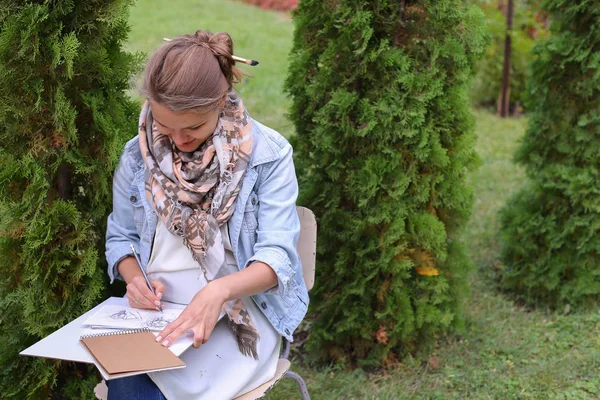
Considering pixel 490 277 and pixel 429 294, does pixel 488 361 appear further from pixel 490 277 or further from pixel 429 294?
pixel 490 277

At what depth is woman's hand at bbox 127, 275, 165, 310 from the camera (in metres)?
2.50

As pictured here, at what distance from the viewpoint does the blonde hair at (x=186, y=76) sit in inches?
90.4

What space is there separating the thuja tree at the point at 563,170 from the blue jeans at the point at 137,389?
3001 mm

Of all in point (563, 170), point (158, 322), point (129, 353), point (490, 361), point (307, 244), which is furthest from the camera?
point (563, 170)

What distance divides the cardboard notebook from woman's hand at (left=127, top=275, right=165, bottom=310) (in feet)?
0.55

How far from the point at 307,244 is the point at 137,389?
0.87m

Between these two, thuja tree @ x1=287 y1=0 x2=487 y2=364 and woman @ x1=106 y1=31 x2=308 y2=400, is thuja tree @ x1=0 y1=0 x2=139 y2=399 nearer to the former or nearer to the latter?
woman @ x1=106 y1=31 x2=308 y2=400

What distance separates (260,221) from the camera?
2.53 meters

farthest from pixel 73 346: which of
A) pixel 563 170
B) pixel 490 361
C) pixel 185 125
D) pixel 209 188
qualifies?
pixel 563 170

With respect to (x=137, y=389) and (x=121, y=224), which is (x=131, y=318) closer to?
(x=137, y=389)

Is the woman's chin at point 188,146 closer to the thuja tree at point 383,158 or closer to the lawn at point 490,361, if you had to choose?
the thuja tree at point 383,158

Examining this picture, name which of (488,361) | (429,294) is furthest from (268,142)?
(488,361)

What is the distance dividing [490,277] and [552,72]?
56.9 inches

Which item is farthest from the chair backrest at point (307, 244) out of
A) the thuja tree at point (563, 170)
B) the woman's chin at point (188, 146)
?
the thuja tree at point (563, 170)
